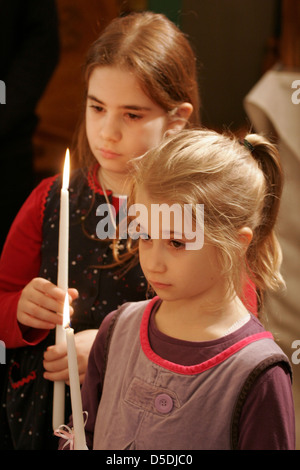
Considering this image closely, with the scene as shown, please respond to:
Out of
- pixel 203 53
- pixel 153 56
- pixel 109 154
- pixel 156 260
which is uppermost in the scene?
pixel 203 53

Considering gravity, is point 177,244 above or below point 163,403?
above

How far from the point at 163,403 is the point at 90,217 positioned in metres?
0.35

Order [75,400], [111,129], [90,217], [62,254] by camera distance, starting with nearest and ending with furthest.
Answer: [75,400]
[62,254]
[111,129]
[90,217]

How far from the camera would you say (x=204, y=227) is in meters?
0.65

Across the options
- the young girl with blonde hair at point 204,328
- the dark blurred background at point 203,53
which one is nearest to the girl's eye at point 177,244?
the young girl with blonde hair at point 204,328

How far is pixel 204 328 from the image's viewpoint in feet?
2.28

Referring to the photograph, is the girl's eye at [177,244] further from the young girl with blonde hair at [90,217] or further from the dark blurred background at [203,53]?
the dark blurred background at [203,53]

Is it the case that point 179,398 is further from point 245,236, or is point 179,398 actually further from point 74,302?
point 74,302

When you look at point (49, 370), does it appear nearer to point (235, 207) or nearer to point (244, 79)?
point (235, 207)

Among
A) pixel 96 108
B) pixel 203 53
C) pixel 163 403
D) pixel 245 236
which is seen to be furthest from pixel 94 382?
pixel 203 53

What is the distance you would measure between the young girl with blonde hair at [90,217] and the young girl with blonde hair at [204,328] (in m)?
0.12

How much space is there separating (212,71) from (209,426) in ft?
4.07

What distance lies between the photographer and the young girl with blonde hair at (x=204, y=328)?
0.64 meters

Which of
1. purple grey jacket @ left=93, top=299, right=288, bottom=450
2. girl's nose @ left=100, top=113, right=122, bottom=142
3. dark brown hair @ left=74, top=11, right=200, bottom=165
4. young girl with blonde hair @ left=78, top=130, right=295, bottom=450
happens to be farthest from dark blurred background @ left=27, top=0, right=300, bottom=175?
purple grey jacket @ left=93, top=299, right=288, bottom=450
